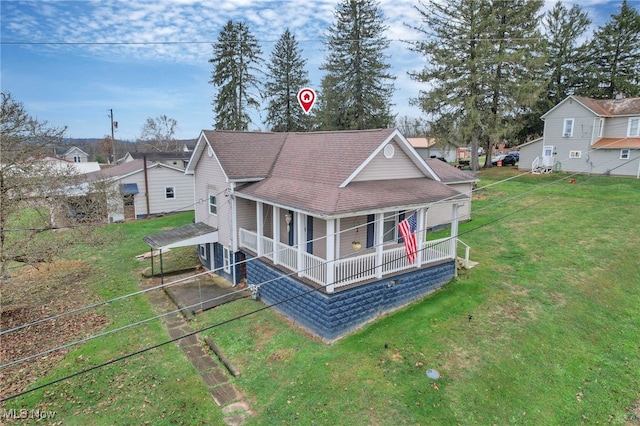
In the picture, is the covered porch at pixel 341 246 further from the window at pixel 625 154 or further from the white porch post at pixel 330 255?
the window at pixel 625 154

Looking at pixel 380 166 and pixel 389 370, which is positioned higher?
pixel 380 166

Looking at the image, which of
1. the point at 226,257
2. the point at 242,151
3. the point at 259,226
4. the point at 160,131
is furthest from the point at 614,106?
the point at 160,131

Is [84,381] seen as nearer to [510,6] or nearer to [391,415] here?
[391,415]

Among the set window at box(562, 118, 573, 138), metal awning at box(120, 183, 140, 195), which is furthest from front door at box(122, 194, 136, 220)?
window at box(562, 118, 573, 138)

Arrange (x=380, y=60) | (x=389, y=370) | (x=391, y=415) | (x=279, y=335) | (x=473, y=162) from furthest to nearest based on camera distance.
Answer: (x=380, y=60), (x=473, y=162), (x=279, y=335), (x=389, y=370), (x=391, y=415)

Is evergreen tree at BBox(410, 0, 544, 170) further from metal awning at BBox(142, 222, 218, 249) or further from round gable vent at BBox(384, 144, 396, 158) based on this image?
metal awning at BBox(142, 222, 218, 249)

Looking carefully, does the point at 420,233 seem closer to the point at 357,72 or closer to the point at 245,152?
the point at 245,152

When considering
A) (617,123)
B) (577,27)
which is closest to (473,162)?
(617,123)

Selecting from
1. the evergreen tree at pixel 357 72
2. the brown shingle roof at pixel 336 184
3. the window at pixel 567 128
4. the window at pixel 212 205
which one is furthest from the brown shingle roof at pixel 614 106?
the window at pixel 212 205
